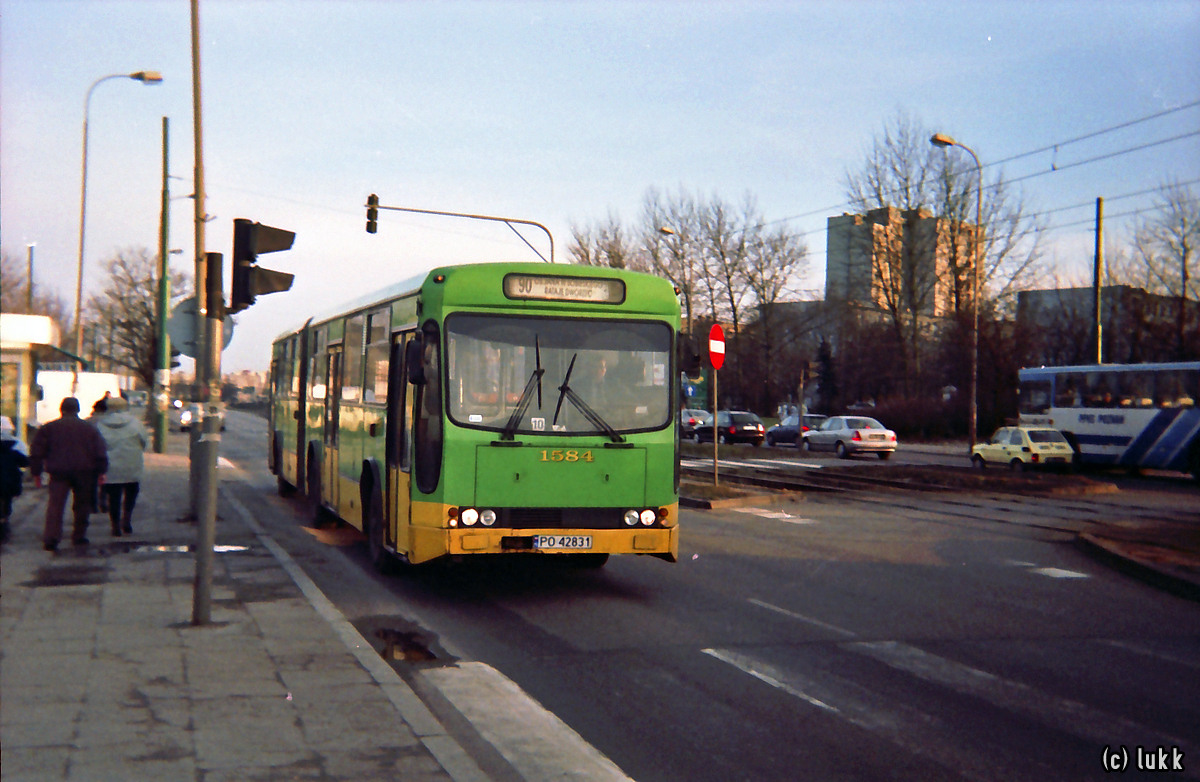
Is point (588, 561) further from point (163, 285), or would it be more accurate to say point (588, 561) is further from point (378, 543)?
point (163, 285)

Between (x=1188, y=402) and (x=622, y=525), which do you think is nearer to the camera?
(x=622, y=525)

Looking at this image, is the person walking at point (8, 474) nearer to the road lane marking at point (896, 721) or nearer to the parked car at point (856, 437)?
the road lane marking at point (896, 721)

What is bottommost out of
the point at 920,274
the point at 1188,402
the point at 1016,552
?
the point at 1016,552

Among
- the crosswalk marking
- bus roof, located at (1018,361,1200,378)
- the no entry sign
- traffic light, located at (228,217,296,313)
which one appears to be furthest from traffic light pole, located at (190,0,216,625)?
bus roof, located at (1018,361,1200,378)

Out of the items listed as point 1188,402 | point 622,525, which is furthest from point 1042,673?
point 1188,402

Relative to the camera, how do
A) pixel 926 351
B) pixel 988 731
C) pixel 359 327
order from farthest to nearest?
pixel 926 351, pixel 359 327, pixel 988 731

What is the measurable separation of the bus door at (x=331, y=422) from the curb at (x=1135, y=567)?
8951 mm

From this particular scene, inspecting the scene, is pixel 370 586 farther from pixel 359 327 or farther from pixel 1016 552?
pixel 1016 552

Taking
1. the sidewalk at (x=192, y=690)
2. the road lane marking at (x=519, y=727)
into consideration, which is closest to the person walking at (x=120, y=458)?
the sidewalk at (x=192, y=690)

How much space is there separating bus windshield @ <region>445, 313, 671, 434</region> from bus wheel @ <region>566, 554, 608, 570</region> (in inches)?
90.1

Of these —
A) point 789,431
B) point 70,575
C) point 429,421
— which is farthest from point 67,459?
point 789,431

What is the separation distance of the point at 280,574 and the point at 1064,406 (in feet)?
91.7

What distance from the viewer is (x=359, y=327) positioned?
11.8m

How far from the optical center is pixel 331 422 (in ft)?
43.0
